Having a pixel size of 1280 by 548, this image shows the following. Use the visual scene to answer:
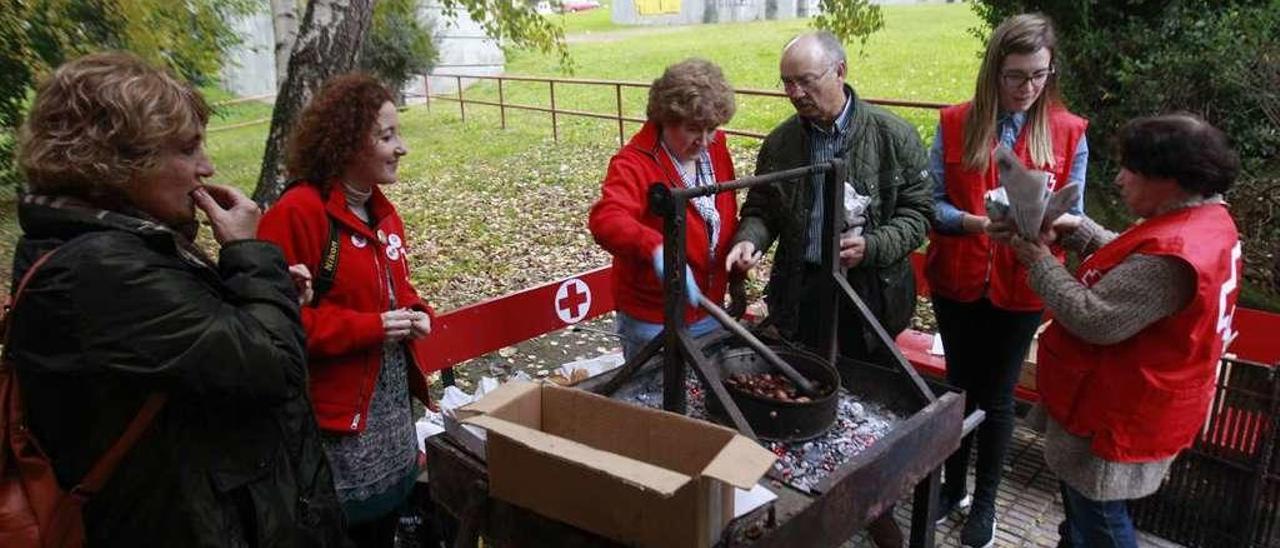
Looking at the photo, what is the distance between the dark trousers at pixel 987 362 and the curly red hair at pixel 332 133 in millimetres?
1945

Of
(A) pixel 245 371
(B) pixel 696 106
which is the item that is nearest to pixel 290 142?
(A) pixel 245 371

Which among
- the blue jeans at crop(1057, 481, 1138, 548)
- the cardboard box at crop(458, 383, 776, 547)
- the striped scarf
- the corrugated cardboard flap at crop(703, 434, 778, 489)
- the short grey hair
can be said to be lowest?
the blue jeans at crop(1057, 481, 1138, 548)

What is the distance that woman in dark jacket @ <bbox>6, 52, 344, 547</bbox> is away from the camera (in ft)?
4.46

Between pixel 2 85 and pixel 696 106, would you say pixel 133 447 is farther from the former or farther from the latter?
pixel 2 85

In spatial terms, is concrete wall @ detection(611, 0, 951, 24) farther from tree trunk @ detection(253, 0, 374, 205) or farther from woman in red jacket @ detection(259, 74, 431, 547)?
woman in red jacket @ detection(259, 74, 431, 547)

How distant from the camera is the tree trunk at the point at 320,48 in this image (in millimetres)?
4395

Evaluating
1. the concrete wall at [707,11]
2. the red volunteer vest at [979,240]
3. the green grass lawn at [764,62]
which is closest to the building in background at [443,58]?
the green grass lawn at [764,62]

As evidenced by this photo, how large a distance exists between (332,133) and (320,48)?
2.65m

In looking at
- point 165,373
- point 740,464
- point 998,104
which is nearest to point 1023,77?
point 998,104

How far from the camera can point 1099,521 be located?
229 cm

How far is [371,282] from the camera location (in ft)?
7.08

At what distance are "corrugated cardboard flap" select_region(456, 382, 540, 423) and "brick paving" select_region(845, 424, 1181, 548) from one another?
184cm

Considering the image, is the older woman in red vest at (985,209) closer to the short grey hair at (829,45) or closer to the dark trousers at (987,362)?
the dark trousers at (987,362)

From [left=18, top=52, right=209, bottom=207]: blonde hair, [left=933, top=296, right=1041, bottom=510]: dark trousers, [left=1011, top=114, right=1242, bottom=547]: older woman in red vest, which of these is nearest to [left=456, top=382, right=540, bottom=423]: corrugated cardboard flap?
[left=18, top=52, right=209, bottom=207]: blonde hair
